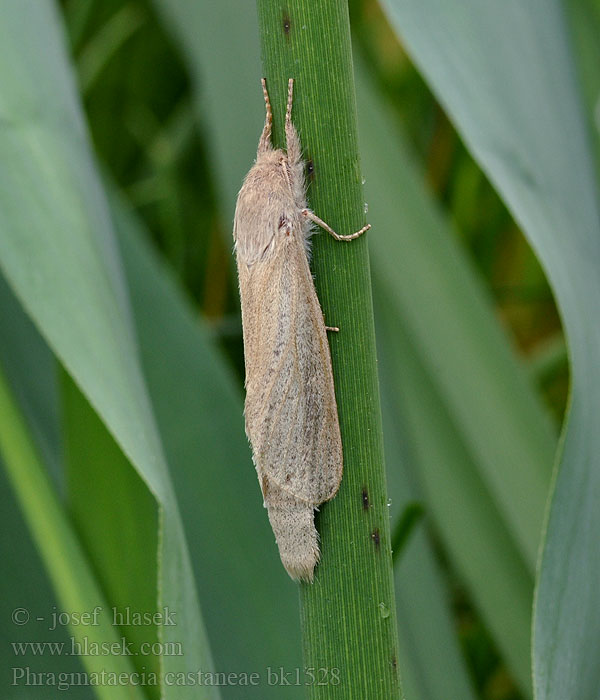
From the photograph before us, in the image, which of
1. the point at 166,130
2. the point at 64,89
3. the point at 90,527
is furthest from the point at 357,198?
the point at 166,130

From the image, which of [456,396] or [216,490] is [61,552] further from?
[456,396]

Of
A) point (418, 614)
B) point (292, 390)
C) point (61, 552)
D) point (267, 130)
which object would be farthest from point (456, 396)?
point (61, 552)

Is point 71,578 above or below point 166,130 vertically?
below

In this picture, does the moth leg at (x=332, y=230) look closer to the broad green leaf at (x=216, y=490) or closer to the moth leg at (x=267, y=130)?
the moth leg at (x=267, y=130)

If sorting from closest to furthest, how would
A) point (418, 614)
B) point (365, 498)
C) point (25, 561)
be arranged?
point (365, 498), point (25, 561), point (418, 614)

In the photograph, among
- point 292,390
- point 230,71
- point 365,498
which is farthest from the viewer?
point 230,71

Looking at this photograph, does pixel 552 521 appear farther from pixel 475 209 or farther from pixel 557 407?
pixel 475 209

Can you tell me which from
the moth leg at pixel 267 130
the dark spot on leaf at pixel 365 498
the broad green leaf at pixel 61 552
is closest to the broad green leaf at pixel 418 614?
the dark spot on leaf at pixel 365 498
